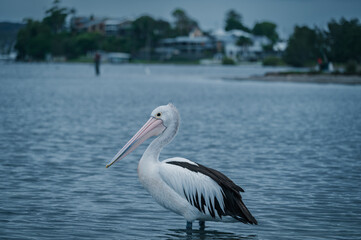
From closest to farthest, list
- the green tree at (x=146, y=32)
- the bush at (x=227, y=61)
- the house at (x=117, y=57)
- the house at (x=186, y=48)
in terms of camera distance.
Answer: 1. the bush at (x=227, y=61)
2. the house at (x=117, y=57)
3. the green tree at (x=146, y=32)
4. the house at (x=186, y=48)

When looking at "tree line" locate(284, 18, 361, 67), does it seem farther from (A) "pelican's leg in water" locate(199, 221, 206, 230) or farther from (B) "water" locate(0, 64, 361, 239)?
(A) "pelican's leg in water" locate(199, 221, 206, 230)

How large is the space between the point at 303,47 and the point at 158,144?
69.3 metres

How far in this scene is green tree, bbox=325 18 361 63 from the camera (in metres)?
58.7

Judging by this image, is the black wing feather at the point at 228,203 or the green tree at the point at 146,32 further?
the green tree at the point at 146,32

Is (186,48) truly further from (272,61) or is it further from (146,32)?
(272,61)

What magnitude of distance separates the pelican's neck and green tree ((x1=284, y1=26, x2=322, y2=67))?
59.4 meters

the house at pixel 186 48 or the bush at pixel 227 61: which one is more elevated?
the house at pixel 186 48

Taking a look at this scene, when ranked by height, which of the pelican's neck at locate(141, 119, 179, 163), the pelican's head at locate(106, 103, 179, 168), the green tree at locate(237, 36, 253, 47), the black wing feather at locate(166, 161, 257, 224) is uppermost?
the green tree at locate(237, 36, 253, 47)

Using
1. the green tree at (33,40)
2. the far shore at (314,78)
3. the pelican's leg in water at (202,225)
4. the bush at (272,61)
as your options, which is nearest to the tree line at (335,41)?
the far shore at (314,78)

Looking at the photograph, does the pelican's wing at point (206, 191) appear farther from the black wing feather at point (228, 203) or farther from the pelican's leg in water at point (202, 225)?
the pelican's leg in water at point (202, 225)

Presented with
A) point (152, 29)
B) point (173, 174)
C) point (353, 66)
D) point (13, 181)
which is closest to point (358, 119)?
point (13, 181)

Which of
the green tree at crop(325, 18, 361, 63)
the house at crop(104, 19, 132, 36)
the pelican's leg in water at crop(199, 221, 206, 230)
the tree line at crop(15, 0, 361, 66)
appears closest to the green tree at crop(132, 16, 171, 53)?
the tree line at crop(15, 0, 361, 66)

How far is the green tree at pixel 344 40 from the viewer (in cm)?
5874

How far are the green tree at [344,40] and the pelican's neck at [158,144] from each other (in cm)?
5508
